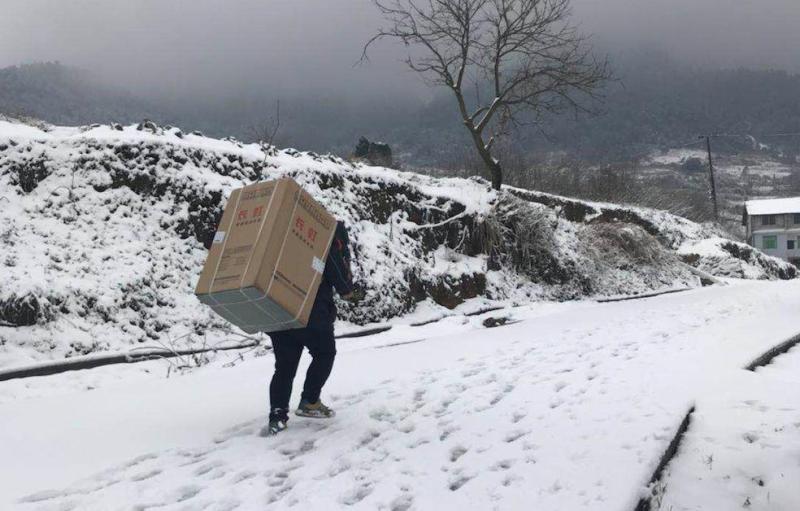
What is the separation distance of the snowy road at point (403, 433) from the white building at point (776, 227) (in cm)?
8588

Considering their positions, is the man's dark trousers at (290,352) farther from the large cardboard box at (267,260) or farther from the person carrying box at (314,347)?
the large cardboard box at (267,260)

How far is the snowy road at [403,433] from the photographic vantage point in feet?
11.0

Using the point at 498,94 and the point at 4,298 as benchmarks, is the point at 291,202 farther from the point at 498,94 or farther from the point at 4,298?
the point at 498,94

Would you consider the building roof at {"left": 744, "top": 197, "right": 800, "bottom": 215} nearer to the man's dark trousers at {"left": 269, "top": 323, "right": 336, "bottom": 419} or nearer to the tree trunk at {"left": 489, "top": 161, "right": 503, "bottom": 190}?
the tree trunk at {"left": 489, "top": 161, "right": 503, "bottom": 190}

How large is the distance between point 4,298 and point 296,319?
4.68 metres

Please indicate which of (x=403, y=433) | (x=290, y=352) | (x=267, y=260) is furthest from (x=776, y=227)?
(x=267, y=260)

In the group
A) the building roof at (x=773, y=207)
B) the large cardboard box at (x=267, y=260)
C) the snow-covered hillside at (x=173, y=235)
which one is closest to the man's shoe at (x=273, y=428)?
the large cardboard box at (x=267, y=260)

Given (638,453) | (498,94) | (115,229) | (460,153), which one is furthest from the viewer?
(460,153)

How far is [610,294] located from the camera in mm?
16406

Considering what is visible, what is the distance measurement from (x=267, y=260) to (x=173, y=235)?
5.61m

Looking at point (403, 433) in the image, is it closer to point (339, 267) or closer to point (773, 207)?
point (339, 267)

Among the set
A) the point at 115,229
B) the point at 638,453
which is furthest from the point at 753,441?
the point at 115,229

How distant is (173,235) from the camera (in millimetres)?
9047

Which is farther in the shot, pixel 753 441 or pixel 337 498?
pixel 753 441
